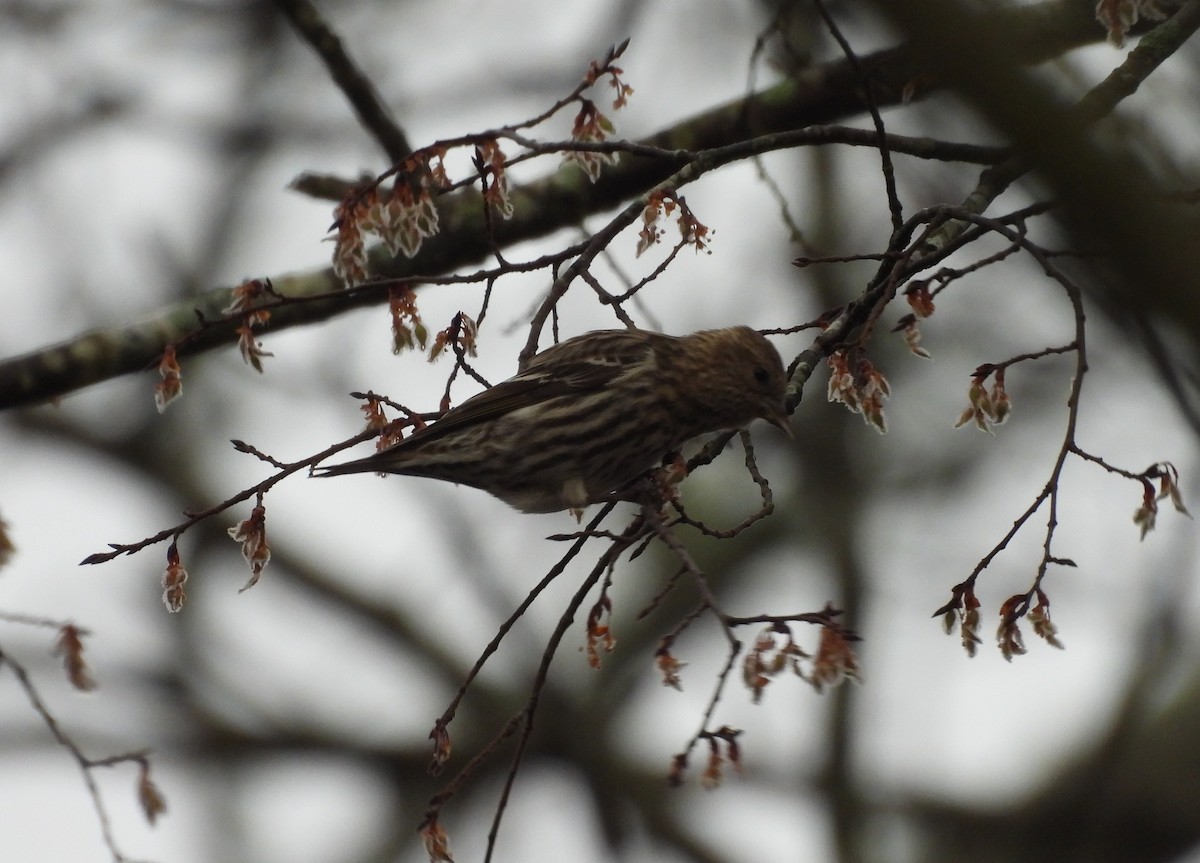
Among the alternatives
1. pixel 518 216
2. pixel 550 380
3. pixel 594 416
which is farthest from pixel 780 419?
pixel 518 216

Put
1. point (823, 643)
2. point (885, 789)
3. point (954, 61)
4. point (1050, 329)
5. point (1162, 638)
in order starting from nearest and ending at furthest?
1. point (954, 61)
2. point (823, 643)
3. point (1162, 638)
4. point (1050, 329)
5. point (885, 789)

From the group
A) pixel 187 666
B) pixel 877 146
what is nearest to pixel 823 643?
pixel 877 146

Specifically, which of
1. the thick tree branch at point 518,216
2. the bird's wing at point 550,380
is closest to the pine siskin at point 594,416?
the bird's wing at point 550,380

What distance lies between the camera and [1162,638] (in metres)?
11.3

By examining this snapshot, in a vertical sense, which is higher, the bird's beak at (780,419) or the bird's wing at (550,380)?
the bird's wing at (550,380)

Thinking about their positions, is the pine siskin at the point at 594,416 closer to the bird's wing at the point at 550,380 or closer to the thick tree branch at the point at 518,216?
the bird's wing at the point at 550,380

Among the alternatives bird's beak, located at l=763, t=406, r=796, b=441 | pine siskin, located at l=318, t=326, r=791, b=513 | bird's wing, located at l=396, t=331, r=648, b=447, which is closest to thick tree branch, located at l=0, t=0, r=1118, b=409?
bird's wing, located at l=396, t=331, r=648, b=447

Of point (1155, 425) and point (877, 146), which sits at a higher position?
point (1155, 425)

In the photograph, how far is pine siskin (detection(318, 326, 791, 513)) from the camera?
5.75 meters

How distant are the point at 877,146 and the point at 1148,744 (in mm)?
10666

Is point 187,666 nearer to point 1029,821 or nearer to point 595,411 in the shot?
point 1029,821

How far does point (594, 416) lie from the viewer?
19.2ft

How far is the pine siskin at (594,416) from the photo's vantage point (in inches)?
227

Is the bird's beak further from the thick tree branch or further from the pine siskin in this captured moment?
the thick tree branch
